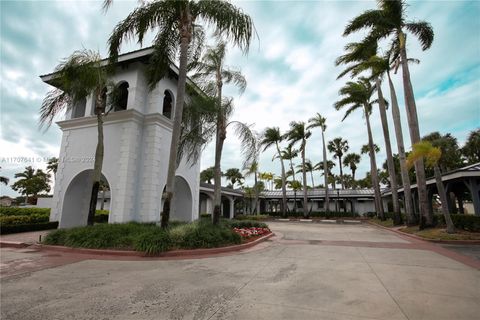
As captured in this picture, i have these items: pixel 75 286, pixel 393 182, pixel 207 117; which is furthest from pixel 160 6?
pixel 393 182

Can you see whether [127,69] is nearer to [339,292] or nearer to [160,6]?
[160,6]

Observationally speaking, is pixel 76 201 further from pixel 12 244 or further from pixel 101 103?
pixel 101 103

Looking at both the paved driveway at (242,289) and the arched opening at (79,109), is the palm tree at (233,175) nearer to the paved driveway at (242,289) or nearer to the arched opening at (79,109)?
the arched opening at (79,109)

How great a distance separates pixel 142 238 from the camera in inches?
313

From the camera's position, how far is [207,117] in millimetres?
11508

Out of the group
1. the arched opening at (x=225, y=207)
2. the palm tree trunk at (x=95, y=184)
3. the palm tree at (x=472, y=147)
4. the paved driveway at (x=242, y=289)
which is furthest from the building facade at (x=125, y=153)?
the palm tree at (x=472, y=147)

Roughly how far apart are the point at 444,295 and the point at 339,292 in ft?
5.63

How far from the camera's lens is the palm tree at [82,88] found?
34.0 ft

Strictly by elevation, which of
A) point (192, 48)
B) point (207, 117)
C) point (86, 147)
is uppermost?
point (192, 48)

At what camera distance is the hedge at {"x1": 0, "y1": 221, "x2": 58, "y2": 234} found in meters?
12.3

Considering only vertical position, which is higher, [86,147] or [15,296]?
[86,147]

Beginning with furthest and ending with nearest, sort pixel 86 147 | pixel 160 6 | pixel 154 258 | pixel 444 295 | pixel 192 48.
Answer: pixel 86 147
pixel 192 48
pixel 160 6
pixel 154 258
pixel 444 295

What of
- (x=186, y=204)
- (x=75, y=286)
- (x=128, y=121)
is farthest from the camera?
(x=186, y=204)

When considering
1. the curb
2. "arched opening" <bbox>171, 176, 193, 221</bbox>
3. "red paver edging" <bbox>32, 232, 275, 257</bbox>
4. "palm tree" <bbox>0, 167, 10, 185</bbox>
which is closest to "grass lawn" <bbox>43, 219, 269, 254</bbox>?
"red paver edging" <bbox>32, 232, 275, 257</bbox>
